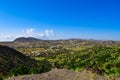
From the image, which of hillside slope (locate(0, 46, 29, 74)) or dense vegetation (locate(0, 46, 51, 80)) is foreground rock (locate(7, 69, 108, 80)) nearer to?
dense vegetation (locate(0, 46, 51, 80))

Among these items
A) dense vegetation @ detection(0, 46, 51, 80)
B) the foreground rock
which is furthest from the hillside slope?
the foreground rock

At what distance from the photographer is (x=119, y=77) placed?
115ft

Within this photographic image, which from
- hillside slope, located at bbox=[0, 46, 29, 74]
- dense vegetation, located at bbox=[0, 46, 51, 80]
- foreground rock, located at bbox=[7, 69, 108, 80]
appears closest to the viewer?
foreground rock, located at bbox=[7, 69, 108, 80]

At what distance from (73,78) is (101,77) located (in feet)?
14.3

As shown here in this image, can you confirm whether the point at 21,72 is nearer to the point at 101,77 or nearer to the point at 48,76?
the point at 48,76

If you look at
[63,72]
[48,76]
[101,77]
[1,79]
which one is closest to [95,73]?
[101,77]

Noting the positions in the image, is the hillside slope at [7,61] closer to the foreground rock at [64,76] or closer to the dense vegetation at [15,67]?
the dense vegetation at [15,67]

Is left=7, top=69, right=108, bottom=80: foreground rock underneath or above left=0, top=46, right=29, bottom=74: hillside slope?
above

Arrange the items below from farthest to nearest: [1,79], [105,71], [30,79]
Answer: [105,71]
[1,79]
[30,79]

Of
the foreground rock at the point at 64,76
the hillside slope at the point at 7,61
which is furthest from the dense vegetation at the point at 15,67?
the foreground rock at the point at 64,76

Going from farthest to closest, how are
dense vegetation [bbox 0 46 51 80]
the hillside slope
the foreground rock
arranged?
1. the hillside slope
2. dense vegetation [bbox 0 46 51 80]
3. the foreground rock

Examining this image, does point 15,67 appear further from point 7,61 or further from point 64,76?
point 64,76

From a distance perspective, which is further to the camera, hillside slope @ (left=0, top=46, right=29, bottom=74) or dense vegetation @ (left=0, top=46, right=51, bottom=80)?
hillside slope @ (left=0, top=46, right=29, bottom=74)

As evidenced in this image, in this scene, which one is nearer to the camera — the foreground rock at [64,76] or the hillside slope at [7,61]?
the foreground rock at [64,76]
